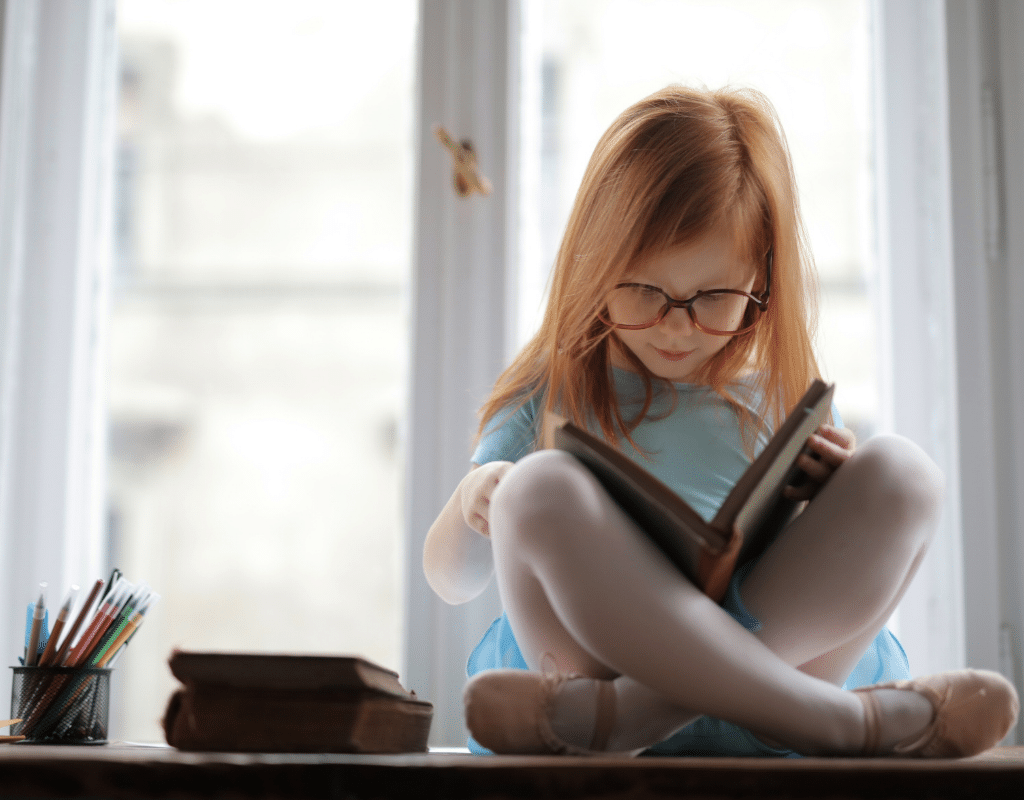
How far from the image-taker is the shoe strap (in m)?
0.67

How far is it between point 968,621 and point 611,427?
23.6 inches

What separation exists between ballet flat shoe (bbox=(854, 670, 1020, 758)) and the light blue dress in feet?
0.72

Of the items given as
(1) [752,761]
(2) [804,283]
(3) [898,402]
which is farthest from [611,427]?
(3) [898,402]

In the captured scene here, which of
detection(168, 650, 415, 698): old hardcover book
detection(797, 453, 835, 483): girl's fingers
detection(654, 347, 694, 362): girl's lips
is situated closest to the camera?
detection(168, 650, 415, 698): old hardcover book

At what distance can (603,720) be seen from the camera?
67 centimetres

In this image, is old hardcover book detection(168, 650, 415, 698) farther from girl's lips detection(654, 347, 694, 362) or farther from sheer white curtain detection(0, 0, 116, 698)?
sheer white curtain detection(0, 0, 116, 698)

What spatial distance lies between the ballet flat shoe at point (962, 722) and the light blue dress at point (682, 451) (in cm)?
22

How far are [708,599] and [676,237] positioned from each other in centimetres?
32

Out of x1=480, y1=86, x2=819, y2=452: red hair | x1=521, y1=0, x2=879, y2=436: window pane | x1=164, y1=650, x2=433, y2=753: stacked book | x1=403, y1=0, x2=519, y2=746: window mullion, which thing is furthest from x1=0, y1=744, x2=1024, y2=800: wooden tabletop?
x1=521, y1=0, x2=879, y2=436: window pane

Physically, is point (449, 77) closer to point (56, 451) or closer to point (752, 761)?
point (56, 451)

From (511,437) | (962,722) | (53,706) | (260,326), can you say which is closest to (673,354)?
(511,437)

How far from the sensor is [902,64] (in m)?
1.41

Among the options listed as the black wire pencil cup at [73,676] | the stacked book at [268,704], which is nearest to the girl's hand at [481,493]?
the stacked book at [268,704]

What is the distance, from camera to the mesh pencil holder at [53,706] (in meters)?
0.92
